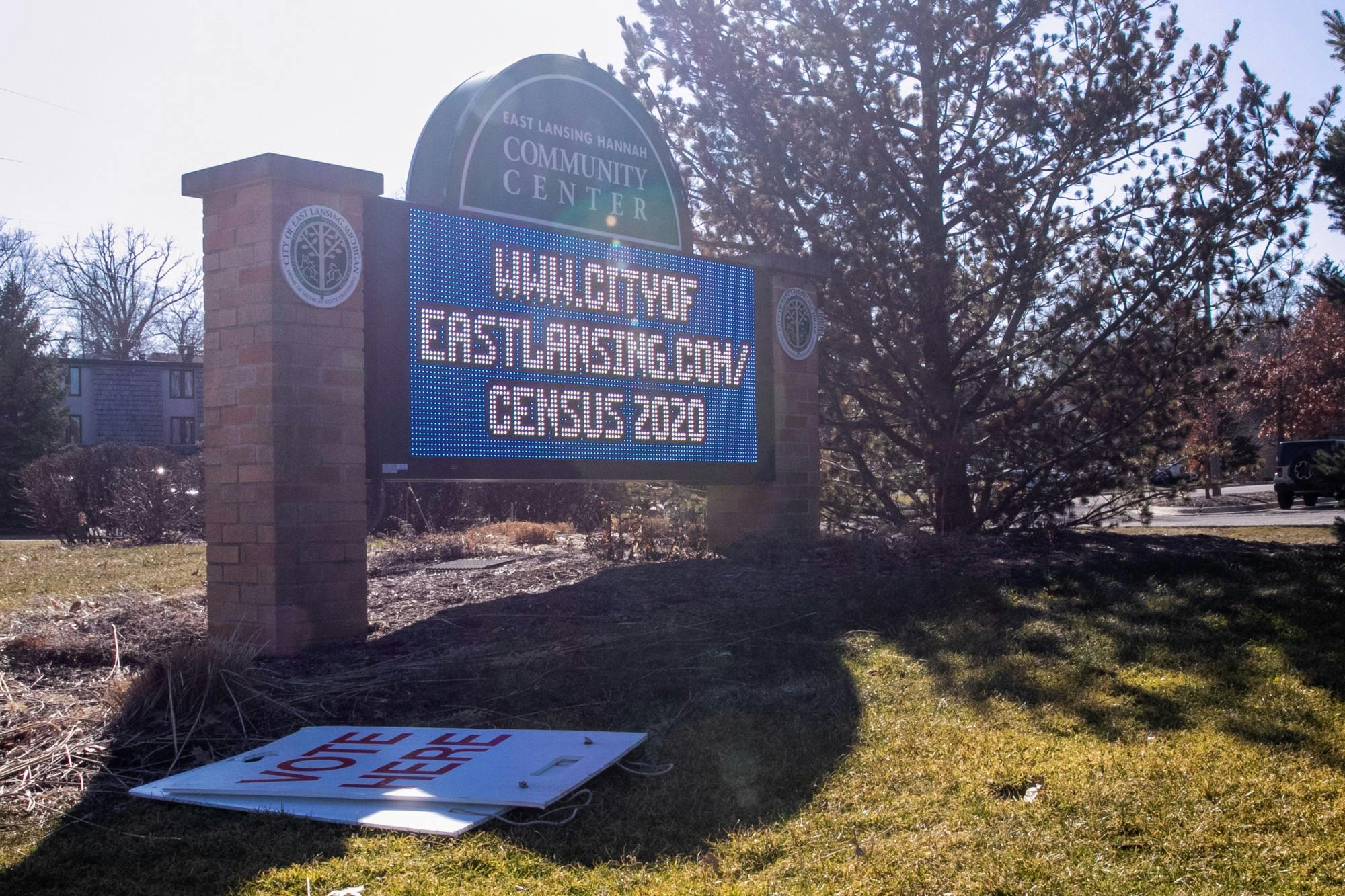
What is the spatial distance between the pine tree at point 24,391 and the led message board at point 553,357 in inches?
1225

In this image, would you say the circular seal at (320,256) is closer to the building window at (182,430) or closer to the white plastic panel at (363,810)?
the white plastic panel at (363,810)

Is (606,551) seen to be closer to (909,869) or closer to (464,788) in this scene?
(464,788)

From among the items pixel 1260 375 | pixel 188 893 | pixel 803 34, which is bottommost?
pixel 188 893

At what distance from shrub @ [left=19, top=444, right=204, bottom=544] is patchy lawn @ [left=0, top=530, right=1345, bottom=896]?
9.05 meters

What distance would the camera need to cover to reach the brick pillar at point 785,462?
1037 cm

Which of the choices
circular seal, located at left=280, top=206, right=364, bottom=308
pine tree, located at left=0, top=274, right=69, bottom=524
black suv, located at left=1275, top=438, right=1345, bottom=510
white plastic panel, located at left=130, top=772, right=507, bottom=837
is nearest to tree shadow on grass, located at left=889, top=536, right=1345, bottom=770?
white plastic panel, located at left=130, top=772, right=507, bottom=837

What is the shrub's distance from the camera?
16.1 m

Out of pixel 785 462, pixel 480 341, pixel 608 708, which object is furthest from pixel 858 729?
pixel 785 462

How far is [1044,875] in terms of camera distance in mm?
3252

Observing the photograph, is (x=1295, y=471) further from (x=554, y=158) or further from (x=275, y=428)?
(x=275, y=428)

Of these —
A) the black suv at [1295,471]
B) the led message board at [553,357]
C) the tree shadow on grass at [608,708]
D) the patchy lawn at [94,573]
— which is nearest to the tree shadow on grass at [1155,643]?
the tree shadow on grass at [608,708]

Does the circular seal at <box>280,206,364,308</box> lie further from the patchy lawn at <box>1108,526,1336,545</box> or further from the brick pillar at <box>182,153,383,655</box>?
the patchy lawn at <box>1108,526,1336,545</box>

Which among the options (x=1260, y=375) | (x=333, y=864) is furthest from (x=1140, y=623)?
(x=1260, y=375)

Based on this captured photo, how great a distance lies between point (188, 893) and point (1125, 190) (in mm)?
Answer: 10008
